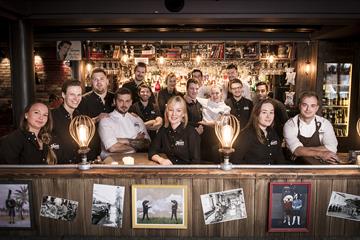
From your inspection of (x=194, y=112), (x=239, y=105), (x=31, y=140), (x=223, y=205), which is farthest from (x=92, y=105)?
(x=223, y=205)

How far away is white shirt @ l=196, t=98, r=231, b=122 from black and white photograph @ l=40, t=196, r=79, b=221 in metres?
2.95

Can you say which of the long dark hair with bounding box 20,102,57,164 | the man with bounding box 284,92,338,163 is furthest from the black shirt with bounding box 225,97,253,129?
the long dark hair with bounding box 20,102,57,164

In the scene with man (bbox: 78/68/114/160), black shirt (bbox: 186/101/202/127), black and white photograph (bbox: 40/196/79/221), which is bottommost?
black and white photograph (bbox: 40/196/79/221)

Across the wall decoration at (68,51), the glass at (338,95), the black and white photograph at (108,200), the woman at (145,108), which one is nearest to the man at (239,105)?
the woman at (145,108)

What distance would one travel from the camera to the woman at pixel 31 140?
2.77 meters

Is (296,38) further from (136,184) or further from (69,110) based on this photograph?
(136,184)

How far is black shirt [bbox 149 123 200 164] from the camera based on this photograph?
3402 millimetres

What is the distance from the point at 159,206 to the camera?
2.53 metres

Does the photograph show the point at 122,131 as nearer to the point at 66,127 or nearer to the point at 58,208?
the point at 66,127

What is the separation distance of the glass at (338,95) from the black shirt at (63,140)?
21.9 ft

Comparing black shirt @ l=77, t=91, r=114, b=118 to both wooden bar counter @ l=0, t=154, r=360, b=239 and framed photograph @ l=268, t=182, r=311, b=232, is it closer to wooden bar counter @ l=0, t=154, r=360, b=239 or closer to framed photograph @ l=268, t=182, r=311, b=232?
wooden bar counter @ l=0, t=154, r=360, b=239

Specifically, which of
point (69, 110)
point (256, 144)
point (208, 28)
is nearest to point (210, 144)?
point (256, 144)

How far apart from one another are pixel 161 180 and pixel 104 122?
1.54 meters

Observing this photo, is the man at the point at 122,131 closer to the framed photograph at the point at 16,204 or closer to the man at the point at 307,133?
the framed photograph at the point at 16,204
